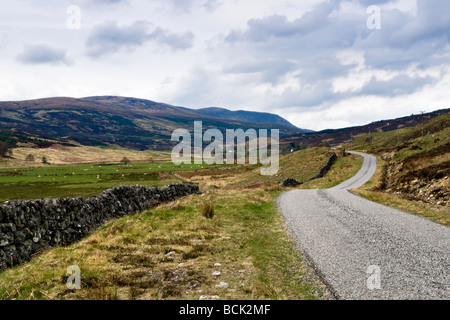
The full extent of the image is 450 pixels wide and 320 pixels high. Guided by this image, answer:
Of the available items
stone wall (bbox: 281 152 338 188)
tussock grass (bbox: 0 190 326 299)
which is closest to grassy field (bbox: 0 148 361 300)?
tussock grass (bbox: 0 190 326 299)

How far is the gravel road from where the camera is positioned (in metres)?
7.87

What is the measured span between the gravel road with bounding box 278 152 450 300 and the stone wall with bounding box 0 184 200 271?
1137 centimetres

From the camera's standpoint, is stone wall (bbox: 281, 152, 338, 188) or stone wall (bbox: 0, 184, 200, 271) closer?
stone wall (bbox: 0, 184, 200, 271)

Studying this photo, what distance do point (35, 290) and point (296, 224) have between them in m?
13.3

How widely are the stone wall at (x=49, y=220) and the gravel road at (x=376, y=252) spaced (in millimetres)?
11370

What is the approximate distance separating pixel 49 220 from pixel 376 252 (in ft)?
47.7

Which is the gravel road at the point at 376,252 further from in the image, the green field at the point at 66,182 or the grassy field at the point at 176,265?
the green field at the point at 66,182

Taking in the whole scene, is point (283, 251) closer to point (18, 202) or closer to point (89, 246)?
point (89, 246)

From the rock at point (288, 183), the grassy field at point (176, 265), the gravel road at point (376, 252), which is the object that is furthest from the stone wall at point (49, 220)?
the rock at point (288, 183)

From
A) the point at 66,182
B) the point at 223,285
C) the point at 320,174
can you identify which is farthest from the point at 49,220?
the point at 66,182

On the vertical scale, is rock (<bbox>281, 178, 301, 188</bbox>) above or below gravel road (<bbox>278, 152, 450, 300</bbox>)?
below

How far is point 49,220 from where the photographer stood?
46.1ft

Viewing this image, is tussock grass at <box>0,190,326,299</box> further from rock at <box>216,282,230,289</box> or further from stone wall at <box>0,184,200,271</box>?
stone wall at <box>0,184,200,271</box>
